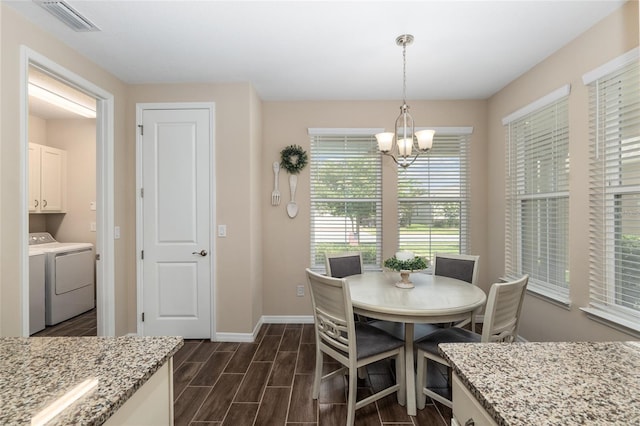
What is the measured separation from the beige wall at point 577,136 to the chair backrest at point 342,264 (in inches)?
66.2

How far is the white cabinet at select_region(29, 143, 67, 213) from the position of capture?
12.3 feet

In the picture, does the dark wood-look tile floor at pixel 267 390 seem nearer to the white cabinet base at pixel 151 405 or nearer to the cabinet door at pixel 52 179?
the white cabinet base at pixel 151 405

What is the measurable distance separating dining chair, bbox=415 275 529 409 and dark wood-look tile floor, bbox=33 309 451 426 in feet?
0.59

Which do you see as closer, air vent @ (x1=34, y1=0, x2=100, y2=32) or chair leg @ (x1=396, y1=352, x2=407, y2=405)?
air vent @ (x1=34, y1=0, x2=100, y2=32)

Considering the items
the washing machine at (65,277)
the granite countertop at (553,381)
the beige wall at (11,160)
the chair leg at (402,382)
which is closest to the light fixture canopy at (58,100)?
the beige wall at (11,160)

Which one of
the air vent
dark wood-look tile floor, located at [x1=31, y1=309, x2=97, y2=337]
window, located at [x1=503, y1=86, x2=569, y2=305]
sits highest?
the air vent

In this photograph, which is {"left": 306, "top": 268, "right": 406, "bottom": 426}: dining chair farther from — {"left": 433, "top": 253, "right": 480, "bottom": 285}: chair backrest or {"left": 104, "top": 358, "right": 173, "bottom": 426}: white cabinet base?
{"left": 433, "top": 253, "right": 480, "bottom": 285}: chair backrest

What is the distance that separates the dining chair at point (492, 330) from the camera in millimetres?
1753

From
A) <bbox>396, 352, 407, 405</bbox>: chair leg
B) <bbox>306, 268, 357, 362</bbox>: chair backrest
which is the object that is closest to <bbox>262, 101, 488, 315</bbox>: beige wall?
<bbox>306, 268, 357, 362</bbox>: chair backrest

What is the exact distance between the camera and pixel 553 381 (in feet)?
2.71

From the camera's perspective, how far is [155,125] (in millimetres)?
3100

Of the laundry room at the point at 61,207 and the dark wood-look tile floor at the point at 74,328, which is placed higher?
the laundry room at the point at 61,207

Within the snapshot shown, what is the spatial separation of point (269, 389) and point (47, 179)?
159 inches

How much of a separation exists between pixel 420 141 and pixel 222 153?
6.45ft
